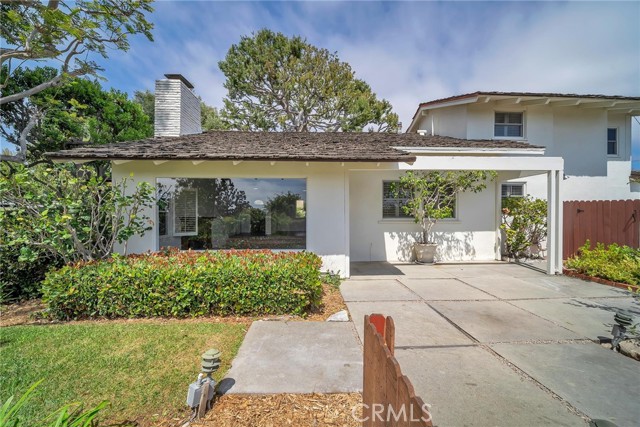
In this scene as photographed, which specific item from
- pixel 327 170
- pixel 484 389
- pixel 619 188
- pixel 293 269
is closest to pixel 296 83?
pixel 327 170

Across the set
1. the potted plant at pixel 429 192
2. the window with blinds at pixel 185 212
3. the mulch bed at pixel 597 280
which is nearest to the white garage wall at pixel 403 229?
the potted plant at pixel 429 192

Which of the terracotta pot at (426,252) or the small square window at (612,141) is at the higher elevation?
the small square window at (612,141)

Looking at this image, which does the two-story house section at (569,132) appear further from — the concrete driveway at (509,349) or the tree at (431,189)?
the concrete driveway at (509,349)

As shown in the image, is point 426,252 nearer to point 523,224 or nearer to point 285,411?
point 523,224

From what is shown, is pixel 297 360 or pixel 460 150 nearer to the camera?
pixel 297 360

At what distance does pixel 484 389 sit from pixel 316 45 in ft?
64.5

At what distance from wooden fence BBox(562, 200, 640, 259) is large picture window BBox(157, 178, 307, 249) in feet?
28.7

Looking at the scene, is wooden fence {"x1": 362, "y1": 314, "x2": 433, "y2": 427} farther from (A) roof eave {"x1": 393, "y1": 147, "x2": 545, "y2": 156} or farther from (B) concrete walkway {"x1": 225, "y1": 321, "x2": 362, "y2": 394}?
(A) roof eave {"x1": 393, "y1": 147, "x2": 545, "y2": 156}

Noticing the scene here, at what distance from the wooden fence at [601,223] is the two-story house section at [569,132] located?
211 cm

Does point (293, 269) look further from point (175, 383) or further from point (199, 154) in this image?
point (199, 154)

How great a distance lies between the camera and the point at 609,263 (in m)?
7.35

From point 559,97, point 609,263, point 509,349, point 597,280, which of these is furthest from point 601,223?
point 509,349

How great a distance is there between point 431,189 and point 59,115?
557 inches

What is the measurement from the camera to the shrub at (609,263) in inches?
264
